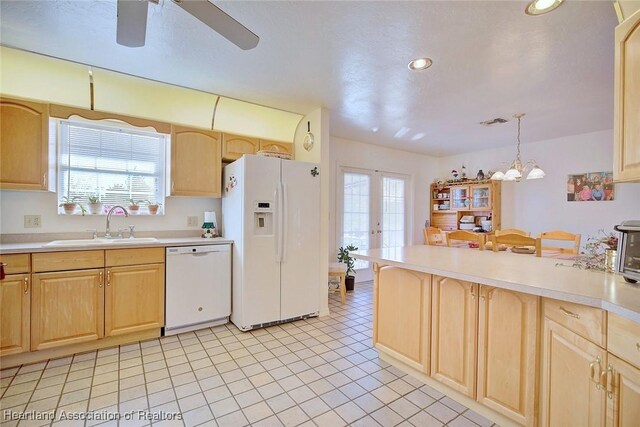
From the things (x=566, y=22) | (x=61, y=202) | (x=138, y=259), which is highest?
(x=566, y=22)

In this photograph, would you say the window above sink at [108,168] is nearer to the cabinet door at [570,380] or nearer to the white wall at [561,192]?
the cabinet door at [570,380]

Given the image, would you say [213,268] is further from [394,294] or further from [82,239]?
[394,294]

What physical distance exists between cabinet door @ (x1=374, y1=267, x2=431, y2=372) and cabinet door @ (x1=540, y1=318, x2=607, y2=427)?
663 millimetres

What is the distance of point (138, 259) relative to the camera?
260 centimetres

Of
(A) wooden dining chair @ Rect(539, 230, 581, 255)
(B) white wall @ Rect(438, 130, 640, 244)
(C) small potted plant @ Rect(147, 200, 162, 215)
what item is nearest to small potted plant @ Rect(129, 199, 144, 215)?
(C) small potted plant @ Rect(147, 200, 162, 215)

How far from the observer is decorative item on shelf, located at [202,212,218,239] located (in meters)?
3.27

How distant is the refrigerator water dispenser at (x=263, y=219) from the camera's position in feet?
9.56

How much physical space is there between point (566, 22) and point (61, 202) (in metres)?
4.28

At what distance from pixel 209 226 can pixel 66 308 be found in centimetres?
140

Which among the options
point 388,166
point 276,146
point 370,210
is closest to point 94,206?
point 276,146

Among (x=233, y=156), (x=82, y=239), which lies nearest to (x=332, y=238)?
(x=233, y=156)

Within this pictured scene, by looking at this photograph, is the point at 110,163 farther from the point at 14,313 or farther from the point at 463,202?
the point at 463,202

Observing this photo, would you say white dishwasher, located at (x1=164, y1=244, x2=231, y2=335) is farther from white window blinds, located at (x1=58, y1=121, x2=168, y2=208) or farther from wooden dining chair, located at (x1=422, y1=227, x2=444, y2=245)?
wooden dining chair, located at (x1=422, y1=227, x2=444, y2=245)

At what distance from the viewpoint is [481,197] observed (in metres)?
5.00
